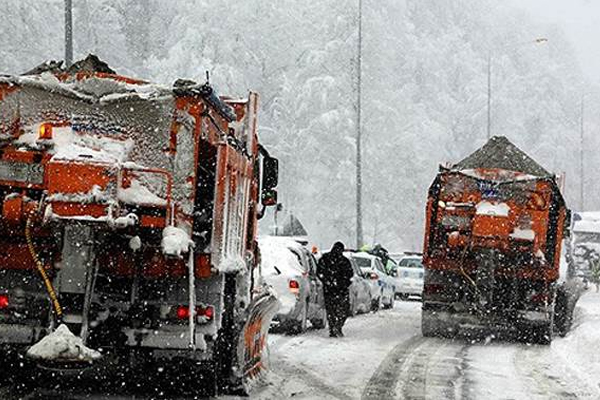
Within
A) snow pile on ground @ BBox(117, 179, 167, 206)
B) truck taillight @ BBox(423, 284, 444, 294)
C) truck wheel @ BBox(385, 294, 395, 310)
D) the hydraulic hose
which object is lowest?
truck wheel @ BBox(385, 294, 395, 310)

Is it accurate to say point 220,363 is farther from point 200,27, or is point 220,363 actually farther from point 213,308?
point 200,27

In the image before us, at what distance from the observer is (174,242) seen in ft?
28.1

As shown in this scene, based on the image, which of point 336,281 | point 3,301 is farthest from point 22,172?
point 336,281

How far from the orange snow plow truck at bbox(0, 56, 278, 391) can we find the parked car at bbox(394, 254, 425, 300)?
86.8 ft

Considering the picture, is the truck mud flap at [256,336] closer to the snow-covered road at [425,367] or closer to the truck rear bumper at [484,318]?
the snow-covered road at [425,367]

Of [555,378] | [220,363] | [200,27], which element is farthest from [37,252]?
[200,27]

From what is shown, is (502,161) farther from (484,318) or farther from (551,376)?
(551,376)

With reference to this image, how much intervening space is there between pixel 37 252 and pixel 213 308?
1.56 meters

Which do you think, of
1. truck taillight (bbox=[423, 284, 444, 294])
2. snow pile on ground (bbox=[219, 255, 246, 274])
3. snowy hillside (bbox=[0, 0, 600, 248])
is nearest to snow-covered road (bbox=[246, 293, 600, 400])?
truck taillight (bbox=[423, 284, 444, 294])

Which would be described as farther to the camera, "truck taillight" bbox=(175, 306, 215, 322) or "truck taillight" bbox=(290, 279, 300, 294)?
"truck taillight" bbox=(290, 279, 300, 294)

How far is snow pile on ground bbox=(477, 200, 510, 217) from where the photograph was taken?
18.8 m

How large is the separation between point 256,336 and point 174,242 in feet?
11.9

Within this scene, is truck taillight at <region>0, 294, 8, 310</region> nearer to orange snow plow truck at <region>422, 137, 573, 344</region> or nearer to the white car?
orange snow plow truck at <region>422, 137, 573, 344</region>

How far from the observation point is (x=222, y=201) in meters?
9.45
